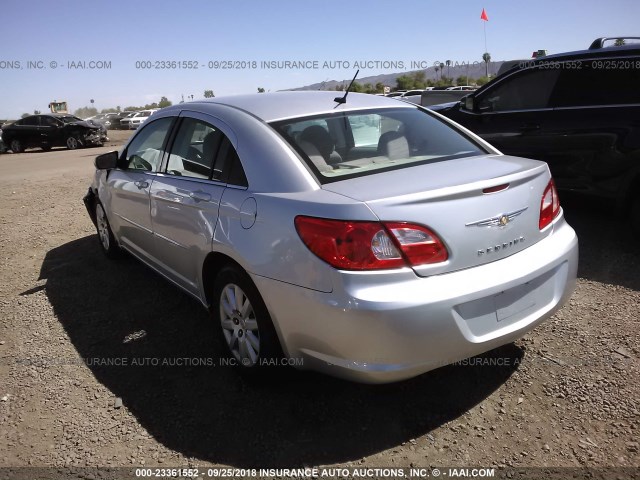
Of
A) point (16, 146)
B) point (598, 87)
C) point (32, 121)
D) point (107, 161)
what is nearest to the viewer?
point (107, 161)

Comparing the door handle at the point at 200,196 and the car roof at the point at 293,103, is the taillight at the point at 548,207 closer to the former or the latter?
the car roof at the point at 293,103

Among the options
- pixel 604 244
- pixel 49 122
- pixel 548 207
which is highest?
pixel 49 122

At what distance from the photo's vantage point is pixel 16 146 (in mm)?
22391

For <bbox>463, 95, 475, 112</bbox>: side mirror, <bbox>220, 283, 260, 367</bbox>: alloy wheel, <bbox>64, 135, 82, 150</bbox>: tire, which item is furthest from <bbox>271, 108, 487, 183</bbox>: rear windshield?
<bbox>64, 135, 82, 150</bbox>: tire

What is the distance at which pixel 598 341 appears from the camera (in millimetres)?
3277

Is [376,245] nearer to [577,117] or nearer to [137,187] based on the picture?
[137,187]

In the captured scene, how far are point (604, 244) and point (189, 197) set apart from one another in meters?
3.82

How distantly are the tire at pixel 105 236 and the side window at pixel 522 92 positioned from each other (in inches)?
165

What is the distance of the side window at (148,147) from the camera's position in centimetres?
393

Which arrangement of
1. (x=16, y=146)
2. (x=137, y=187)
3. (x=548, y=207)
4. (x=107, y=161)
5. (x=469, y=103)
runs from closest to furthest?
(x=548, y=207)
(x=137, y=187)
(x=107, y=161)
(x=469, y=103)
(x=16, y=146)

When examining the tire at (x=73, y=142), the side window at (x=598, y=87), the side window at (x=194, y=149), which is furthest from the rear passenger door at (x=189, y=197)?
the tire at (x=73, y=142)

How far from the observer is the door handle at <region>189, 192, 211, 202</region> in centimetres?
306

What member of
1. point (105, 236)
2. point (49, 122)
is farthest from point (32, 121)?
point (105, 236)

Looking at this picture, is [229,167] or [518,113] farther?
[518,113]
